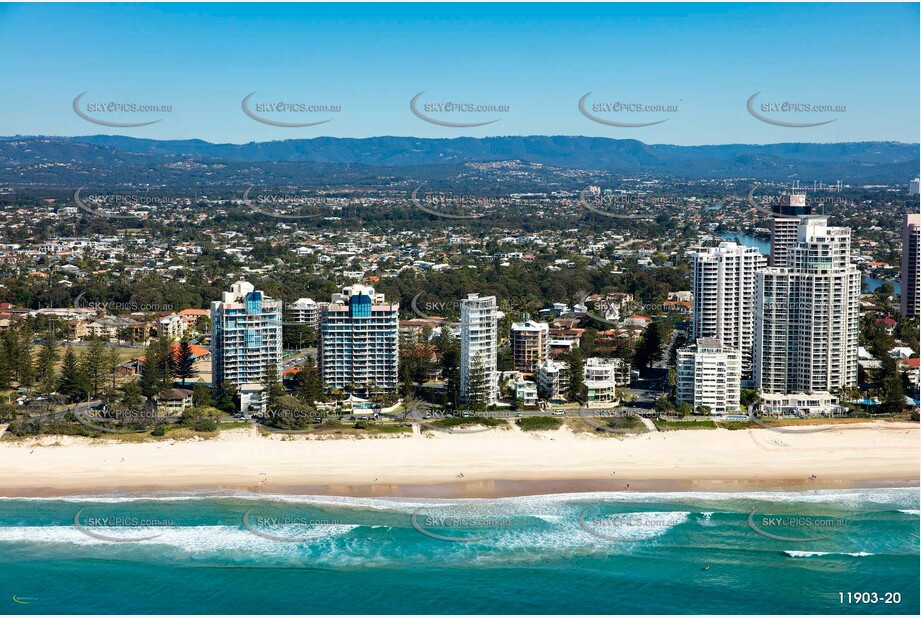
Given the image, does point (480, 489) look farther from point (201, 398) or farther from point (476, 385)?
point (201, 398)

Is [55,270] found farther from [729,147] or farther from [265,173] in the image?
[729,147]

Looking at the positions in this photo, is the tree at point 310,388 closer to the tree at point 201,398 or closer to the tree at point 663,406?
the tree at point 201,398

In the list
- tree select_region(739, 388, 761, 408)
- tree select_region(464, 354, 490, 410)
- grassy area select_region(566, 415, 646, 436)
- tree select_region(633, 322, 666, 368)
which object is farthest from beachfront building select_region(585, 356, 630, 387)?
tree select_region(739, 388, 761, 408)

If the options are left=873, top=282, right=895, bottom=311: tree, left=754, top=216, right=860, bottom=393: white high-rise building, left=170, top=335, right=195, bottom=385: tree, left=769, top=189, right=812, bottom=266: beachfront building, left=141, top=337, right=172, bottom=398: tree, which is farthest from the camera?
left=873, top=282, right=895, bottom=311: tree

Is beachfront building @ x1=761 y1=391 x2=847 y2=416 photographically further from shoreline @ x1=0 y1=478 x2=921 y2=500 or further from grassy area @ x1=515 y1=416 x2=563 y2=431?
grassy area @ x1=515 y1=416 x2=563 y2=431

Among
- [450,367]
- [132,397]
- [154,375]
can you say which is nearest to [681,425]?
[450,367]

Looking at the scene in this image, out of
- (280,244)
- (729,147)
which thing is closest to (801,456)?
(280,244)

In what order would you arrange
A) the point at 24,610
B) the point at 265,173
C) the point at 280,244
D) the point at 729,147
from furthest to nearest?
the point at 729,147
the point at 265,173
the point at 280,244
the point at 24,610

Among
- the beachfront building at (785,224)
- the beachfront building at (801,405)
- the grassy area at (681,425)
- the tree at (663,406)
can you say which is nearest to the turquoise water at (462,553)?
the grassy area at (681,425)
